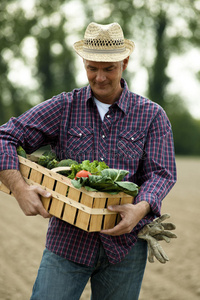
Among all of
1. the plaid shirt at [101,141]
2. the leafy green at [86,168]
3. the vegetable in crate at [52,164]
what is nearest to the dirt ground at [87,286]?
the plaid shirt at [101,141]

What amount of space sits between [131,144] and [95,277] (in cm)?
87

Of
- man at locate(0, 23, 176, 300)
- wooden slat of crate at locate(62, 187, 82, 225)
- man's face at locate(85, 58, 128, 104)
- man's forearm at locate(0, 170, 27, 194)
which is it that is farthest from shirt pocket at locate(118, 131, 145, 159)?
man's forearm at locate(0, 170, 27, 194)

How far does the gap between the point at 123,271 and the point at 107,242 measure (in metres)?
0.22

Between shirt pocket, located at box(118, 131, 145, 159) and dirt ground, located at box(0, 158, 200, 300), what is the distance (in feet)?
8.63

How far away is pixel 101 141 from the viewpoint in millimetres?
2893

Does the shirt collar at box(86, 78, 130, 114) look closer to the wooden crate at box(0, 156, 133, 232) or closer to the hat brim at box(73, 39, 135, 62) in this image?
the hat brim at box(73, 39, 135, 62)

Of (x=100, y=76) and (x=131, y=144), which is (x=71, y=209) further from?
(x=100, y=76)

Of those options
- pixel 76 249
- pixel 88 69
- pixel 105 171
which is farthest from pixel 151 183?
pixel 88 69

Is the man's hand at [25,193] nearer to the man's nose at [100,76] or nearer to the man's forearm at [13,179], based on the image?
the man's forearm at [13,179]

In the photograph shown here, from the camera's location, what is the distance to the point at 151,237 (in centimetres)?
272

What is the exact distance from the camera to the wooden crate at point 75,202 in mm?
2449

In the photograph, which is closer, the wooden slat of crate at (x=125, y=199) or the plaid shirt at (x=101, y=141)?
the wooden slat of crate at (x=125, y=199)

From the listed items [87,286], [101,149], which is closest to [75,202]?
[101,149]

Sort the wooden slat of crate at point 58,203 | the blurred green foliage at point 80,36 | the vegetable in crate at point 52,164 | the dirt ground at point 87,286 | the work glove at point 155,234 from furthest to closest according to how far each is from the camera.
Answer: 1. the blurred green foliage at point 80,36
2. the dirt ground at point 87,286
3. the vegetable in crate at point 52,164
4. the work glove at point 155,234
5. the wooden slat of crate at point 58,203
